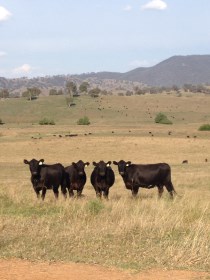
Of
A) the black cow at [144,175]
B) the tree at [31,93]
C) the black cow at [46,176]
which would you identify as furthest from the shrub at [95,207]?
the tree at [31,93]

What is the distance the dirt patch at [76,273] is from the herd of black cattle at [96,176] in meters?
9.41

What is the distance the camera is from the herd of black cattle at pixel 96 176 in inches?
679

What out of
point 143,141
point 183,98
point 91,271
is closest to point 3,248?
point 91,271

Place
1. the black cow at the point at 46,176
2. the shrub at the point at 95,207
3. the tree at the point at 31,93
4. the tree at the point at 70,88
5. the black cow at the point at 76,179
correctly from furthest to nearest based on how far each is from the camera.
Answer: the tree at the point at 70,88 → the tree at the point at 31,93 → the black cow at the point at 76,179 → the black cow at the point at 46,176 → the shrub at the point at 95,207

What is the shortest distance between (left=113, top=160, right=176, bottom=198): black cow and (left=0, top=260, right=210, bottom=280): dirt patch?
10.6m

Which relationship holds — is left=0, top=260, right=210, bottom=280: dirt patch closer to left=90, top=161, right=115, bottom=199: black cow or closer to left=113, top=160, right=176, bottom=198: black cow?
left=90, top=161, right=115, bottom=199: black cow

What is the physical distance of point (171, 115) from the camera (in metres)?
87.4

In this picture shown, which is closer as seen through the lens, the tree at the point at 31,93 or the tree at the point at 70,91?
the tree at the point at 70,91

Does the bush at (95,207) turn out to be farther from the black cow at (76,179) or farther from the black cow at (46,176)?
the black cow at (76,179)

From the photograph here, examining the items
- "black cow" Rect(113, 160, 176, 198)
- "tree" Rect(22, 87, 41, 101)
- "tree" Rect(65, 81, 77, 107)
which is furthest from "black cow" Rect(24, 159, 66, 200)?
"tree" Rect(22, 87, 41, 101)

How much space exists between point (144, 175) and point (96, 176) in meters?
1.83

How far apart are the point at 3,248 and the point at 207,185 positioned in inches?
555

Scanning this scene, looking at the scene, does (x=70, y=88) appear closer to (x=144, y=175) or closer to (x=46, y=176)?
(x=144, y=175)

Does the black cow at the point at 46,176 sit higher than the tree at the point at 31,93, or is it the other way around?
the tree at the point at 31,93
